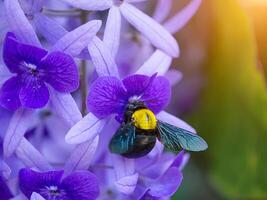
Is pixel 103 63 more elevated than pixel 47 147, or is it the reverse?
pixel 103 63

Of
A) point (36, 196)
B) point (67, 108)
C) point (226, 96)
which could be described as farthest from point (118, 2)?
point (226, 96)

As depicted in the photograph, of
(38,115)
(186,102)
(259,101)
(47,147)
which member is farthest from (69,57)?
(186,102)

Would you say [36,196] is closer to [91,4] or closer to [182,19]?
[91,4]

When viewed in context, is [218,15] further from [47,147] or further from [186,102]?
[47,147]

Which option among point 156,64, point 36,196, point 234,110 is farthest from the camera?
point 234,110

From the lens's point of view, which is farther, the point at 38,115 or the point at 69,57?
the point at 38,115

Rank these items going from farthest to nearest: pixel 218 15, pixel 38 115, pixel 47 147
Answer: pixel 218 15 < pixel 47 147 < pixel 38 115
